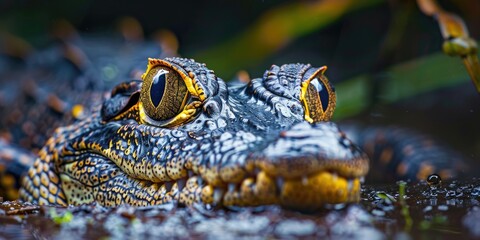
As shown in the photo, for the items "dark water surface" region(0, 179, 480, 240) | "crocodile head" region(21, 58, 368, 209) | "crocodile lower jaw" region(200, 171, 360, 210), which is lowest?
"dark water surface" region(0, 179, 480, 240)

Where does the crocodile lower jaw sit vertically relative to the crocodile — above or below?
below

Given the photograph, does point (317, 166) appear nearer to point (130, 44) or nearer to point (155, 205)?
point (155, 205)

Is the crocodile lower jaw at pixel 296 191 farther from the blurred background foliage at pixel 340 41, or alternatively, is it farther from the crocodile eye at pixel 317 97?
the blurred background foliage at pixel 340 41

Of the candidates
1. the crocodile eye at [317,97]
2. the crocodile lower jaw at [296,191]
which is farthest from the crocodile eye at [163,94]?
the crocodile lower jaw at [296,191]

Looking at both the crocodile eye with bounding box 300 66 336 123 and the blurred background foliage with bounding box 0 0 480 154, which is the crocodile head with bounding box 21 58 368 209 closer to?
the crocodile eye with bounding box 300 66 336 123

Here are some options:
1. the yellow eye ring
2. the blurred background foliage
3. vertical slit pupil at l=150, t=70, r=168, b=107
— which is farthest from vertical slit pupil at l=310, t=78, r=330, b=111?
the blurred background foliage

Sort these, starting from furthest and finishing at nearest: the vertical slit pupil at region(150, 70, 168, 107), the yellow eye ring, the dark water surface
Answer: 1. the vertical slit pupil at region(150, 70, 168, 107)
2. the yellow eye ring
3. the dark water surface

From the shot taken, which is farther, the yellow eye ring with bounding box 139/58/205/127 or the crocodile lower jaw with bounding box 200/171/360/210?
the yellow eye ring with bounding box 139/58/205/127

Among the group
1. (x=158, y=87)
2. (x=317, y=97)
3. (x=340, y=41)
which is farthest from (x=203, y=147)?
(x=340, y=41)
